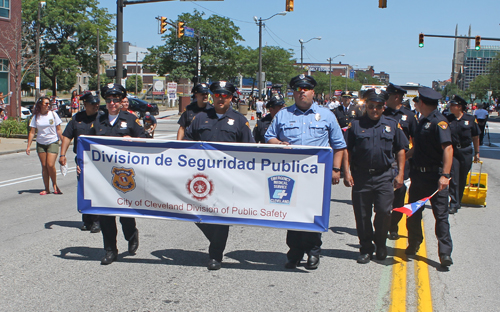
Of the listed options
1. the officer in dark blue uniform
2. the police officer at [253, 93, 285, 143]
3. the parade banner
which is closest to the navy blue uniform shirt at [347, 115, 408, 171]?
the officer in dark blue uniform

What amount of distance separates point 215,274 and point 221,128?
147 centimetres

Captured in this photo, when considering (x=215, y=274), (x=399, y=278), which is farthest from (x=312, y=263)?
(x=215, y=274)

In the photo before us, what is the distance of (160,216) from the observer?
5.52 meters

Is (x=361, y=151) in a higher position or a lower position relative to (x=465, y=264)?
higher

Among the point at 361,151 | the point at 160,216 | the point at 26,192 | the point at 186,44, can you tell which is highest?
the point at 186,44

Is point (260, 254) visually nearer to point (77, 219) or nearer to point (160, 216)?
point (160, 216)

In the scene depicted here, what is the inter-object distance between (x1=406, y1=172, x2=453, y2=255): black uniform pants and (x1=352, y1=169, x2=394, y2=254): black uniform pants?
0.44m

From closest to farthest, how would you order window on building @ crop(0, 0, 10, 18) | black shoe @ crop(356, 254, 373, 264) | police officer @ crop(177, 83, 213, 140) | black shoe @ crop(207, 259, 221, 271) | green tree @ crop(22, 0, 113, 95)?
black shoe @ crop(207, 259, 221, 271)
black shoe @ crop(356, 254, 373, 264)
police officer @ crop(177, 83, 213, 140)
window on building @ crop(0, 0, 10, 18)
green tree @ crop(22, 0, 113, 95)

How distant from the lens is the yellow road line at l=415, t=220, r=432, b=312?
454cm

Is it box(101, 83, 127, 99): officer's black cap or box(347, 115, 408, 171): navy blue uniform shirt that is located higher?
box(101, 83, 127, 99): officer's black cap

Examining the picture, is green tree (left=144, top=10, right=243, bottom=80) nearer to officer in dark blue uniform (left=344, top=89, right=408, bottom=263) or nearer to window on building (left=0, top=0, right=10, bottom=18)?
window on building (left=0, top=0, right=10, bottom=18)

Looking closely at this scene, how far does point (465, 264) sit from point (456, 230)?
178 cm

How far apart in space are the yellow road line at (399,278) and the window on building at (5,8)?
106 feet

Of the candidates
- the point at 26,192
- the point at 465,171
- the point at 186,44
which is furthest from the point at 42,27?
the point at 465,171
